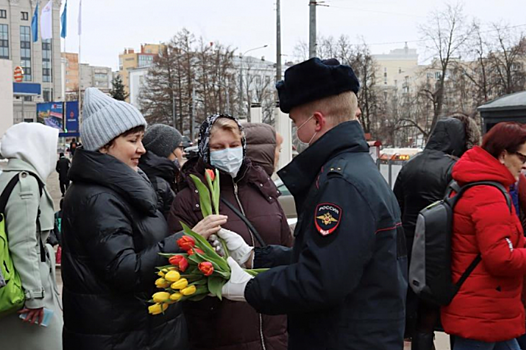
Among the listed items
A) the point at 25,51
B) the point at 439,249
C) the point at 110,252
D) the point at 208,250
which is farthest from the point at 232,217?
the point at 25,51

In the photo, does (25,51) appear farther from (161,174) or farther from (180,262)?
(180,262)

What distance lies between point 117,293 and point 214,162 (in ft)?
3.30

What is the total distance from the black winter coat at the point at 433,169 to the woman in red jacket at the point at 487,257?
1.31 m

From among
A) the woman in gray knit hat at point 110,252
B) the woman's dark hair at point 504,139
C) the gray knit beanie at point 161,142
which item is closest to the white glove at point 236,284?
the woman in gray knit hat at point 110,252

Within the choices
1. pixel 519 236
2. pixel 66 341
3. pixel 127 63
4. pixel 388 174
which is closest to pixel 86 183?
pixel 66 341

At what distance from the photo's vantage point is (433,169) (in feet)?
17.2

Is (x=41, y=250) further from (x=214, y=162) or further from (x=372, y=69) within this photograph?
(x=372, y=69)

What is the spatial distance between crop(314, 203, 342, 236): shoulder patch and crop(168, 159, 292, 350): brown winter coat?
1.42m

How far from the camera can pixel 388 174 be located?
13.4 m

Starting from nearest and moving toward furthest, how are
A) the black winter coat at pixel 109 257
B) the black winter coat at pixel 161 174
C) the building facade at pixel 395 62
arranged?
the black winter coat at pixel 109 257, the black winter coat at pixel 161 174, the building facade at pixel 395 62

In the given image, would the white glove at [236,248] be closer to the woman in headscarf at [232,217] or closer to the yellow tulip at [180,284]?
the yellow tulip at [180,284]

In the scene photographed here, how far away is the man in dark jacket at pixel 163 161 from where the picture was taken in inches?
204

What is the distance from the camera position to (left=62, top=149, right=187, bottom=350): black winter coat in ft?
9.98

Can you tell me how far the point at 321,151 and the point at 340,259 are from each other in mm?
437
